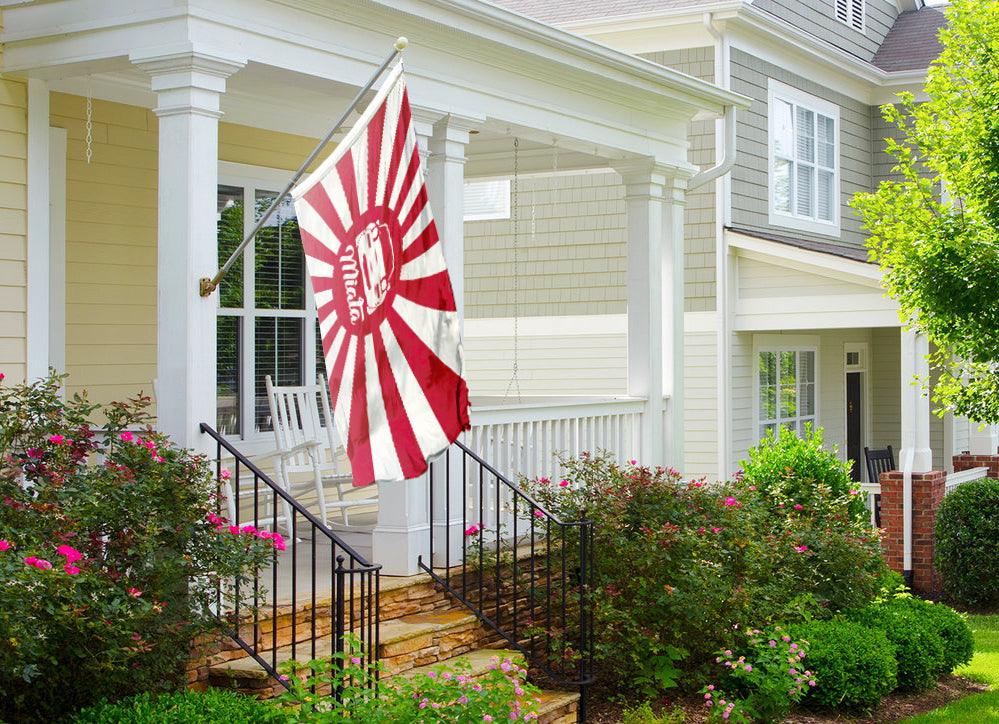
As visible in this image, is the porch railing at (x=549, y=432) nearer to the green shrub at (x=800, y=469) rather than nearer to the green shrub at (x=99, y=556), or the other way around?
the green shrub at (x=800, y=469)

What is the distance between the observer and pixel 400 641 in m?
6.80

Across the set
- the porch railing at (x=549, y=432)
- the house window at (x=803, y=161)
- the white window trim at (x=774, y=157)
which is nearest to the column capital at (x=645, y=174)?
the porch railing at (x=549, y=432)

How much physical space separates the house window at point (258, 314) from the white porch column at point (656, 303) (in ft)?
8.13

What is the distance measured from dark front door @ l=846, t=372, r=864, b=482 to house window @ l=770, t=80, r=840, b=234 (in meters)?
2.74

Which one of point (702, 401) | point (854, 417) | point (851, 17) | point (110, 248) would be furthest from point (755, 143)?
point (110, 248)

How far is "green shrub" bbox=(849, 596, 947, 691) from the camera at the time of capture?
28.0ft

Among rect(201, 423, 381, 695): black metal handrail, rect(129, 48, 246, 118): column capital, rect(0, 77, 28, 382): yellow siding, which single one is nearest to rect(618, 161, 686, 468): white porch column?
rect(201, 423, 381, 695): black metal handrail

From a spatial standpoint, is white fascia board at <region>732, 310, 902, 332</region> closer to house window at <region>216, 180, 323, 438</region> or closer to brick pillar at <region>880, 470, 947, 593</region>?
brick pillar at <region>880, 470, 947, 593</region>

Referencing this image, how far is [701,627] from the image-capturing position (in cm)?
736

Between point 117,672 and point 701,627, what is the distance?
135 inches

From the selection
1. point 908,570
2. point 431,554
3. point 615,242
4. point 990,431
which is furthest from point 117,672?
point 990,431

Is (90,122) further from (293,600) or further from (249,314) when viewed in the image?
(293,600)

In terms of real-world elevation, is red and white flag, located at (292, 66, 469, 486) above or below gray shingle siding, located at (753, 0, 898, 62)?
below

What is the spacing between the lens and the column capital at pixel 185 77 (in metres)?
6.17
